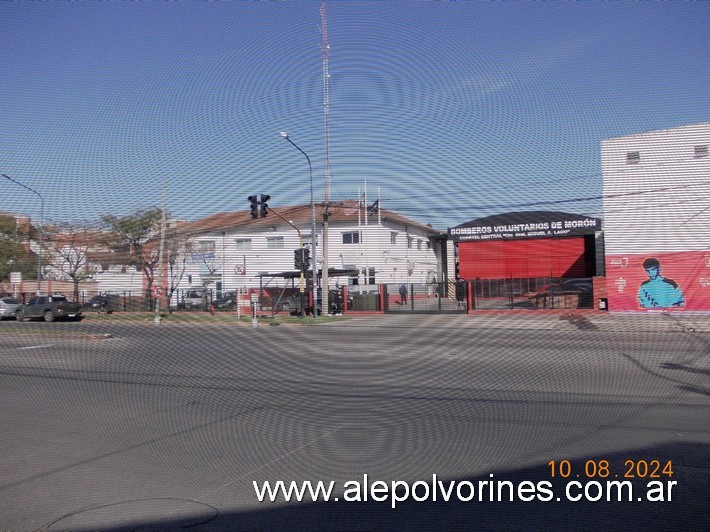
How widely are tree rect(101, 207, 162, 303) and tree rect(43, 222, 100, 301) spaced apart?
2.69 ft

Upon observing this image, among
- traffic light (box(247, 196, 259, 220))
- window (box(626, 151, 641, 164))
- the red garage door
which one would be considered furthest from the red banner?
traffic light (box(247, 196, 259, 220))

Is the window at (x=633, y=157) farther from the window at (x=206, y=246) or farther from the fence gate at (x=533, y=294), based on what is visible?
the window at (x=206, y=246)

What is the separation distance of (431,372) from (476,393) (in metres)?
2.14

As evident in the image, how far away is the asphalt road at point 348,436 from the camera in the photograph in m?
3.96

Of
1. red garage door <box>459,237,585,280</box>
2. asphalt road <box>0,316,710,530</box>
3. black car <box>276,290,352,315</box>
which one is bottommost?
asphalt road <box>0,316,710,530</box>

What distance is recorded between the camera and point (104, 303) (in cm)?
3052

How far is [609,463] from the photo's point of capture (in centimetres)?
484

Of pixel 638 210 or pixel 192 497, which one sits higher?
pixel 638 210

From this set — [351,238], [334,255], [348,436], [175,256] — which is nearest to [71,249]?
[175,256]

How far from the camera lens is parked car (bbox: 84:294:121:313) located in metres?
30.4

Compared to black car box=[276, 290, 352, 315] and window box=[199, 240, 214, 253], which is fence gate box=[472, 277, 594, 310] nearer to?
black car box=[276, 290, 352, 315]

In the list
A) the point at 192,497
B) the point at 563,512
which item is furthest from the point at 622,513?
the point at 192,497

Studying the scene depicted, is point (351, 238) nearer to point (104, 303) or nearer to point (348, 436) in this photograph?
point (104, 303)

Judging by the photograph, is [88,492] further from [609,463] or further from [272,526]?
[609,463]
